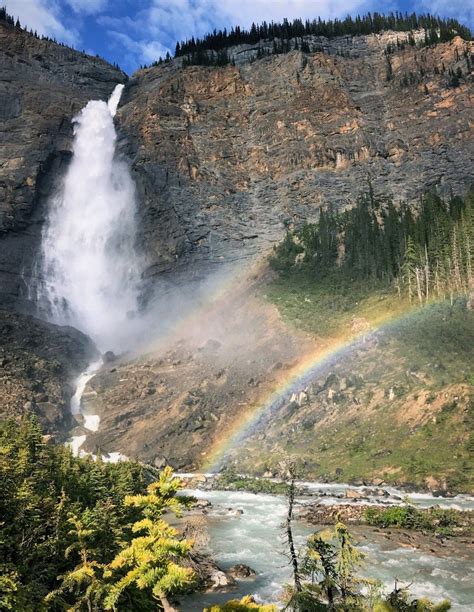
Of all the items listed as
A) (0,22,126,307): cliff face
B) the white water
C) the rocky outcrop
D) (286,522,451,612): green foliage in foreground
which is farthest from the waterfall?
(286,522,451,612): green foliage in foreground

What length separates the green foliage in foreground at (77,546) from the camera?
41.4ft

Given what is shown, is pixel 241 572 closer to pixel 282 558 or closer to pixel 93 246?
pixel 282 558

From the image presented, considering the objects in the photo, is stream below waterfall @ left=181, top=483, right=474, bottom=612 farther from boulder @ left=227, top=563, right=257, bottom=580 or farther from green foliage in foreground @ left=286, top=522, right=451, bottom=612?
green foliage in foreground @ left=286, top=522, right=451, bottom=612

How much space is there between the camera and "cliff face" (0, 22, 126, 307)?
117 m

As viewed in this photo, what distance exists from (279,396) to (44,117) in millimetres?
103496

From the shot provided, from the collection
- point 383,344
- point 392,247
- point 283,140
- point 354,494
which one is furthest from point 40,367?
point 283,140

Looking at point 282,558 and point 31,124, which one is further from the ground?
point 31,124

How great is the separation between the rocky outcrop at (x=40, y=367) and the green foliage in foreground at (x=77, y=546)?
55.8m

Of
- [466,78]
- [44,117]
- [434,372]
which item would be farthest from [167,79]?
[434,372]

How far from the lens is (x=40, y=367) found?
92125 mm

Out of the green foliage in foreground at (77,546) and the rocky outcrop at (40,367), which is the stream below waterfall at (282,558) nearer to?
the green foliage in foreground at (77,546)

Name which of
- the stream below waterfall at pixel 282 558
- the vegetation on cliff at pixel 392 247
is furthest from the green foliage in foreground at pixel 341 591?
the vegetation on cliff at pixel 392 247

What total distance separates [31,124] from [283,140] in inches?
2461

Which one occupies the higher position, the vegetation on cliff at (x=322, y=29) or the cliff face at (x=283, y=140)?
the vegetation on cliff at (x=322, y=29)
